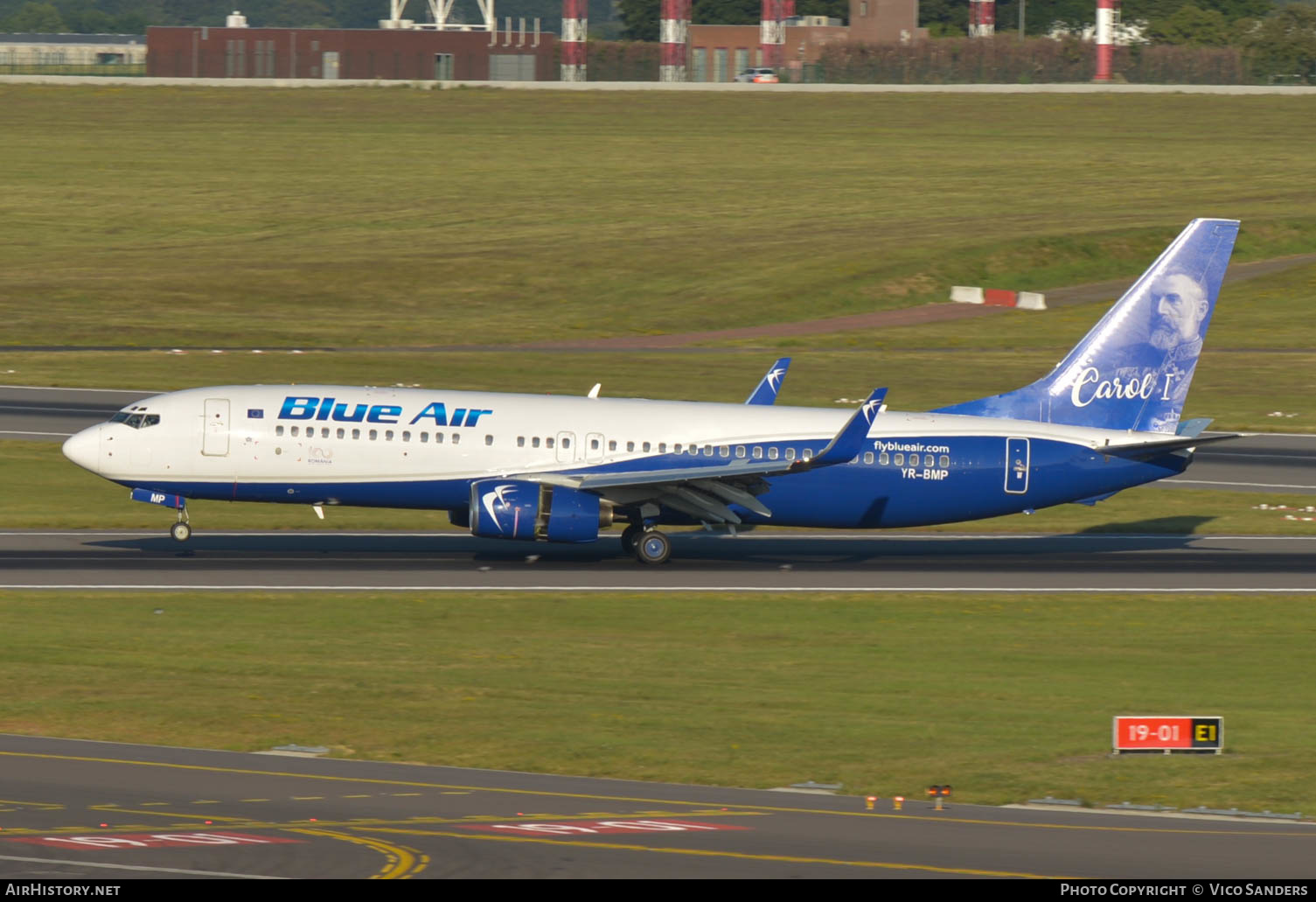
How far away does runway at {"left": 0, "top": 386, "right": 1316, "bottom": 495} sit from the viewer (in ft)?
206

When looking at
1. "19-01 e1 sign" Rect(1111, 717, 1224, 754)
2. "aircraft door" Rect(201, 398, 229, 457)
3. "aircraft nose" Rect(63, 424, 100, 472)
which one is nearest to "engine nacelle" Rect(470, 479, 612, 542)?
"aircraft door" Rect(201, 398, 229, 457)

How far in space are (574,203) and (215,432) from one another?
89832 mm

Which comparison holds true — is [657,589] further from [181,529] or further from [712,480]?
[181,529]

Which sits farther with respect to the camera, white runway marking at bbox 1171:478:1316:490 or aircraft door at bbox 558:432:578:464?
white runway marking at bbox 1171:478:1316:490

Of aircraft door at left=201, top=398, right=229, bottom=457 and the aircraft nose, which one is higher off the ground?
aircraft door at left=201, top=398, right=229, bottom=457

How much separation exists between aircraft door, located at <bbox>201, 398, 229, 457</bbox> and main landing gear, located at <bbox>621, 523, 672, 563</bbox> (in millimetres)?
10890

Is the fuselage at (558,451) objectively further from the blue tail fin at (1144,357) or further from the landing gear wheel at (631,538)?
the blue tail fin at (1144,357)

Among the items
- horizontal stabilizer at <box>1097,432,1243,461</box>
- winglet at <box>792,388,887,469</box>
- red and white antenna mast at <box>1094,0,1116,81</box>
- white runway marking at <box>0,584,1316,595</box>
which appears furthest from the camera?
red and white antenna mast at <box>1094,0,1116,81</box>

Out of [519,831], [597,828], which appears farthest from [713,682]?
[519,831]

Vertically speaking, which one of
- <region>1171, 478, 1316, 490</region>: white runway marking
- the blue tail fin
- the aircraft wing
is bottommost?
<region>1171, 478, 1316, 490</region>: white runway marking

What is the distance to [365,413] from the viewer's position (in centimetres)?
4762

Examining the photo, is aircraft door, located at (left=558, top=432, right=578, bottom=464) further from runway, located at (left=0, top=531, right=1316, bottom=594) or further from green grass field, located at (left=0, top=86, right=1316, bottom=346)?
green grass field, located at (left=0, top=86, right=1316, bottom=346)

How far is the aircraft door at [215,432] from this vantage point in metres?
47.4

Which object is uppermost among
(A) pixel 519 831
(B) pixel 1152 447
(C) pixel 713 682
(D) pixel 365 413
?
(D) pixel 365 413
